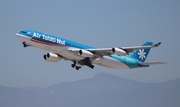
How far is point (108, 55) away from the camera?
5322cm

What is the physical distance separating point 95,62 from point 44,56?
7.99m

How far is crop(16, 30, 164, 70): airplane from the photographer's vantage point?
4891 cm

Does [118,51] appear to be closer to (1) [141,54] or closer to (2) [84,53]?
(2) [84,53]

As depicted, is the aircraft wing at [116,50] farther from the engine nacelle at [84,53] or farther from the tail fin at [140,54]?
the tail fin at [140,54]

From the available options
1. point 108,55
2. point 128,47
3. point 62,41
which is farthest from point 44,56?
point 128,47

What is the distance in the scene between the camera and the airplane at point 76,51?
4891 centimetres

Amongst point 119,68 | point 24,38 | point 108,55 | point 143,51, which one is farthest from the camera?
point 143,51

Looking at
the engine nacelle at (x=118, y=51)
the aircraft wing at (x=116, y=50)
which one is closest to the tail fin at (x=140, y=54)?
the aircraft wing at (x=116, y=50)

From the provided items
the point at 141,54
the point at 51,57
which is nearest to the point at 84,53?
the point at 51,57

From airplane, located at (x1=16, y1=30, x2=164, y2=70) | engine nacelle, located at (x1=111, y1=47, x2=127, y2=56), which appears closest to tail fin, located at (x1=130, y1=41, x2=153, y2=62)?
airplane, located at (x1=16, y1=30, x2=164, y2=70)

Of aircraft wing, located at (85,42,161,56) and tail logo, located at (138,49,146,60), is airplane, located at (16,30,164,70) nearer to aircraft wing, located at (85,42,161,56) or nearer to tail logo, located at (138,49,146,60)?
aircraft wing, located at (85,42,161,56)

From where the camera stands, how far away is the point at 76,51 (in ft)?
166

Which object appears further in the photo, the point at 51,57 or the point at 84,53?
the point at 51,57

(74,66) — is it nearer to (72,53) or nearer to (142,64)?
(72,53)
